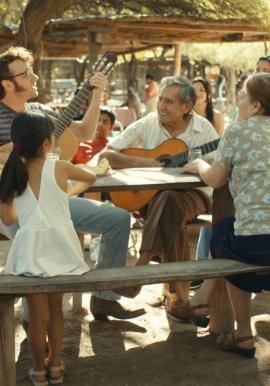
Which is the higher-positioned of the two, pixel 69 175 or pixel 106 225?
pixel 69 175

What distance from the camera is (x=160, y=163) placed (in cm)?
480

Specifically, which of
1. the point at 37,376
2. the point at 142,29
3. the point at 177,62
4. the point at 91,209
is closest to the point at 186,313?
the point at 91,209

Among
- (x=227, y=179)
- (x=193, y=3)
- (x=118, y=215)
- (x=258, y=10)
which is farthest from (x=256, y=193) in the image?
(x=193, y=3)

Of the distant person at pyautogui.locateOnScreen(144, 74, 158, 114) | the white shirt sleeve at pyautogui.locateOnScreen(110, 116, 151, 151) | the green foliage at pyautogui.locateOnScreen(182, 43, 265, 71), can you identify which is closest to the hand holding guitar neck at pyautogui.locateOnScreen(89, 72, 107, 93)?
the white shirt sleeve at pyautogui.locateOnScreen(110, 116, 151, 151)

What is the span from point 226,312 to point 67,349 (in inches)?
38.1

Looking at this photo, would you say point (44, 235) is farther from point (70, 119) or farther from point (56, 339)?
point (70, 119)

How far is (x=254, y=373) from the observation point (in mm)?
3688

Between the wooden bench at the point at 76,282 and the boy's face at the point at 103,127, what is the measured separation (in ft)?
11.7

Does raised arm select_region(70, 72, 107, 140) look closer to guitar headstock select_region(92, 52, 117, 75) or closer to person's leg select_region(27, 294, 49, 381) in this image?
guitar headstock select_region(92, 52, 117, 75)

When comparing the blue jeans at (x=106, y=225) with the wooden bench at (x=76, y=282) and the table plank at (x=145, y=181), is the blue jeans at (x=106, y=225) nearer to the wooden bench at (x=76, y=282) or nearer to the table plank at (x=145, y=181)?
the table plank at (x=145, y=181)

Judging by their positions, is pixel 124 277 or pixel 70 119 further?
pixel 70 119

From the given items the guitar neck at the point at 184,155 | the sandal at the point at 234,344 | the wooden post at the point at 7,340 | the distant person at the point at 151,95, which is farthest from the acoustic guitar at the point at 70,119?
the distant person at the point at 151,95

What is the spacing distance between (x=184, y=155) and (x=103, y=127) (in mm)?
2411

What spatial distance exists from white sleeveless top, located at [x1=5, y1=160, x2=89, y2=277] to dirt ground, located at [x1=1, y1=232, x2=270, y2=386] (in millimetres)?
654
